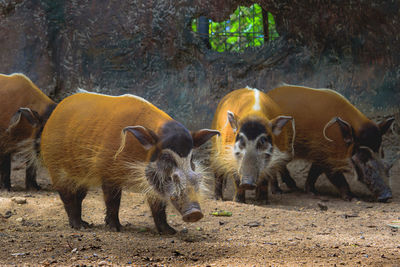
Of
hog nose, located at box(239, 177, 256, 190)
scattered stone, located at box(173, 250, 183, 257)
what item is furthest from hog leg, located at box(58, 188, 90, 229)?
hog nose, located at box(239, 177, 256, 190)

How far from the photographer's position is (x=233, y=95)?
6414 millimetres

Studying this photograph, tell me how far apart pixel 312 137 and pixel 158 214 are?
10.3 ft

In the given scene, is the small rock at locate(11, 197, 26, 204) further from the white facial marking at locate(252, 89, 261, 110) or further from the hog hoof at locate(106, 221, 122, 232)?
the white facial marking at locate(252, 89, 261, 110)

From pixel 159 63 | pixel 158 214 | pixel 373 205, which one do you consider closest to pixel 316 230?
pixel 158 214

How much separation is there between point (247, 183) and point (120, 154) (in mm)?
1685

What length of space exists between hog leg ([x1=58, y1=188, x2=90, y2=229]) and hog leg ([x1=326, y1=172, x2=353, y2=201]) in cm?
340

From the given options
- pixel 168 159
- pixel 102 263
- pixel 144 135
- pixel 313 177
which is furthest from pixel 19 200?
pixel 313 177

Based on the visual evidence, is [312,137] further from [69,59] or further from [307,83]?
→ [69,59]

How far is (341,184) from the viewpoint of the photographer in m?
6.60

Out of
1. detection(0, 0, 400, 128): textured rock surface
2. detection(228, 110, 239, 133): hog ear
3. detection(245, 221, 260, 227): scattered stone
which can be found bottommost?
detection(245, 221, 260, 227): scattered stone

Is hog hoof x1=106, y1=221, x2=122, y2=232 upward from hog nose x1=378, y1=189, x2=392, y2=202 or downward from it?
upward

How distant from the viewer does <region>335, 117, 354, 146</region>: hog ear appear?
6359 millimetres

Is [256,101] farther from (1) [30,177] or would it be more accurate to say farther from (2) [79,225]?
(1) [30,177]

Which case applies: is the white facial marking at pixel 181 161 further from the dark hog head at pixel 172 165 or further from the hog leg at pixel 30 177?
the hog leg at pixel 30 177
